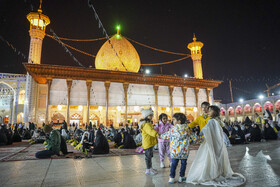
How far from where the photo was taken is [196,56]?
26.2 m

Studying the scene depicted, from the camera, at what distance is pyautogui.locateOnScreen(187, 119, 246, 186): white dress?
2.80 meters

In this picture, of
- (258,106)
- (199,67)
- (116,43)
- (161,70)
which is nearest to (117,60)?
(116,43)

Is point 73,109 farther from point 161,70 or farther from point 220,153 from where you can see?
point 220,153

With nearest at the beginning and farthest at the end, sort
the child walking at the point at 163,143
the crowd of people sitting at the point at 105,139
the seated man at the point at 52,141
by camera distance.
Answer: the child walking at the point at 163,143, the crowd of people sitting at the point at 105,139, the seated man at the point at 52,141

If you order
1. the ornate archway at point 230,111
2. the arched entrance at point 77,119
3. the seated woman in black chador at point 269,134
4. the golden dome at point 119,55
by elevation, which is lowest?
the seated woman in black chador at point 269,134

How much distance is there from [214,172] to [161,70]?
2669 cm

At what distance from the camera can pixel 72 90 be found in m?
18.5

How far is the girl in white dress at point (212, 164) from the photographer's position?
9.18 ft

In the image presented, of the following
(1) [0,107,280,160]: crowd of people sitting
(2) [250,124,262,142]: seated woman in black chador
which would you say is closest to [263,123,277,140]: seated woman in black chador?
(1) [0,107,280,160]: crowd of people sitting

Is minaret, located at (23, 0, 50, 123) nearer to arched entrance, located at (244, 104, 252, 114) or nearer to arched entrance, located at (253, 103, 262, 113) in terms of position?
arched entrance, located at (253, 103, 262, 113)

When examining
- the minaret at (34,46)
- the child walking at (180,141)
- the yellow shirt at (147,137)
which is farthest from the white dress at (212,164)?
the minaret at (34,46)

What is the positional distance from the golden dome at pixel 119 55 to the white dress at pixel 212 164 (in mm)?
18972

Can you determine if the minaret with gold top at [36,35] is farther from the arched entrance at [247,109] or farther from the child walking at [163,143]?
the arched entrance at [247,109]

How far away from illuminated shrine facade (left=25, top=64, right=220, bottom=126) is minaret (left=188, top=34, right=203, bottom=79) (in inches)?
113
